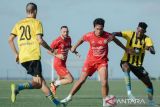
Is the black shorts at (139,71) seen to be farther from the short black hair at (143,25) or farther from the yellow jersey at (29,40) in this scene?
the yellow jersey at (29,40)

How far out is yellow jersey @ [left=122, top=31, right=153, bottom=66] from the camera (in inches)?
822

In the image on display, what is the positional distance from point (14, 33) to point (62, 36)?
6929mm

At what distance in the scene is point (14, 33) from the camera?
16.9 metres

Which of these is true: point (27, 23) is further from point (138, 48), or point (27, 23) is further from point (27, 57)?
point (138, 48)

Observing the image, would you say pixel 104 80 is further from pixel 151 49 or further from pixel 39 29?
pixel 151 49

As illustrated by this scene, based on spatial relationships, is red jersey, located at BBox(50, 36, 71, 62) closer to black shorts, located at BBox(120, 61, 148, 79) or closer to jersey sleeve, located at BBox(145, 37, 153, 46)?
black shorts, located at BBox(120, 61, 148, 79)

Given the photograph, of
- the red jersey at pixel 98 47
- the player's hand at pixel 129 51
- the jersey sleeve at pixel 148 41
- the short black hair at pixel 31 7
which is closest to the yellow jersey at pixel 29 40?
the short black hair at pixel 31 7

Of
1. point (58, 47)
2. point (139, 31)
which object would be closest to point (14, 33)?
point (139, 31)

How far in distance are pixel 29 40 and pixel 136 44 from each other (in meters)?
5.25

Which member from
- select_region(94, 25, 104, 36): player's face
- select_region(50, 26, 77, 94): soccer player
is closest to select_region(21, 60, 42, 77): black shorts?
select_region(94, 25, 104, 36): player's face

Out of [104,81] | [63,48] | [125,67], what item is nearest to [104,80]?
[104,81]

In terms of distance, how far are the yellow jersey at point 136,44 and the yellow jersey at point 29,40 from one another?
5.05 metres

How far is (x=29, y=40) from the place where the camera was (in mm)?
16484

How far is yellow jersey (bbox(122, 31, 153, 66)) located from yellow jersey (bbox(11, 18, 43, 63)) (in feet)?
16.6
